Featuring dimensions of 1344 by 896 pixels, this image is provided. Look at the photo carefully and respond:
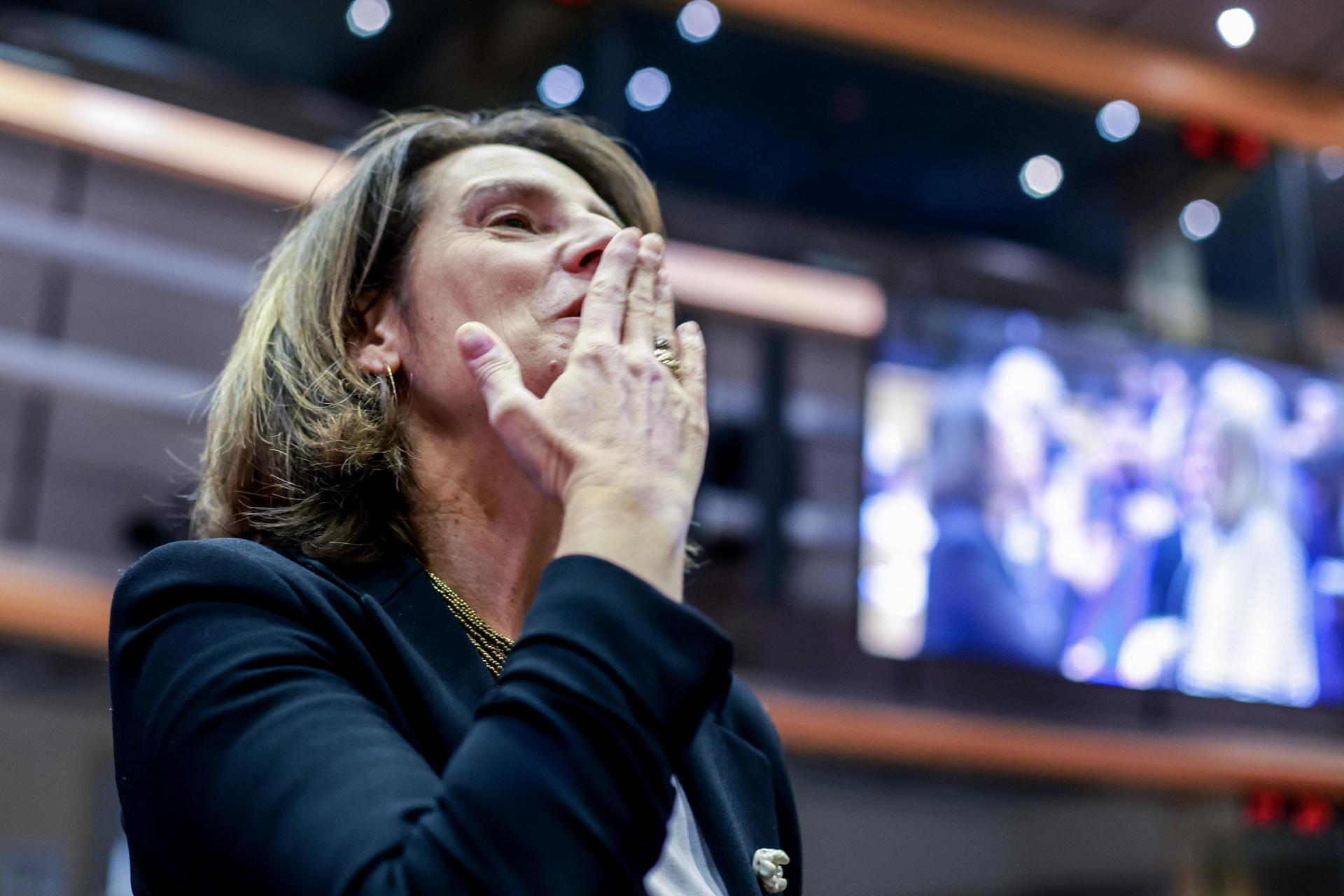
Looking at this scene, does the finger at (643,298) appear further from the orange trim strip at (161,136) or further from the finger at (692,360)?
the orange trim strip at (161,136)

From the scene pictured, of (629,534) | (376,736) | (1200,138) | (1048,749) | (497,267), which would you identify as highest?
(1200,138)

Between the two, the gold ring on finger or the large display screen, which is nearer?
the gold ring on finger

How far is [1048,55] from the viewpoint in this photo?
4.78 metres

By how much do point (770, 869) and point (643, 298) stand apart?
0.47 meters

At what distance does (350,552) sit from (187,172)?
142 inches

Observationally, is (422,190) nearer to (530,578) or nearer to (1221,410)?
(530,578)

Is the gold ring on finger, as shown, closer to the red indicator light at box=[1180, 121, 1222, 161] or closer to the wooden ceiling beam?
the wooden ceiling beam

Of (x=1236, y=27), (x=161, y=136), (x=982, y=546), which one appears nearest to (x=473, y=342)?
(x=1236, y=27)

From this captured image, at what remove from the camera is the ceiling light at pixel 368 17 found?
4.42 metres

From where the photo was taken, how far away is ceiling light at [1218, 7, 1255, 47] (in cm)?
223

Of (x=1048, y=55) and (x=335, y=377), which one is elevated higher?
(x=1048, y=55)

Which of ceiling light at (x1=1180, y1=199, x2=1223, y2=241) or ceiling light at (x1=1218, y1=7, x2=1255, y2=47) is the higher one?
ceiling light at (x1=1180, y1=199, x2=1223, y2=241)

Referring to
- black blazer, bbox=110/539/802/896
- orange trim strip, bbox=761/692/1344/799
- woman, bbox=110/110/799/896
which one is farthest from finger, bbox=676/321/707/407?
orange trim strip, bbox=761/692/1344/799

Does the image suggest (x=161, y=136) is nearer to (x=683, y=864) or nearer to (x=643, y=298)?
(x=643, y=298)
